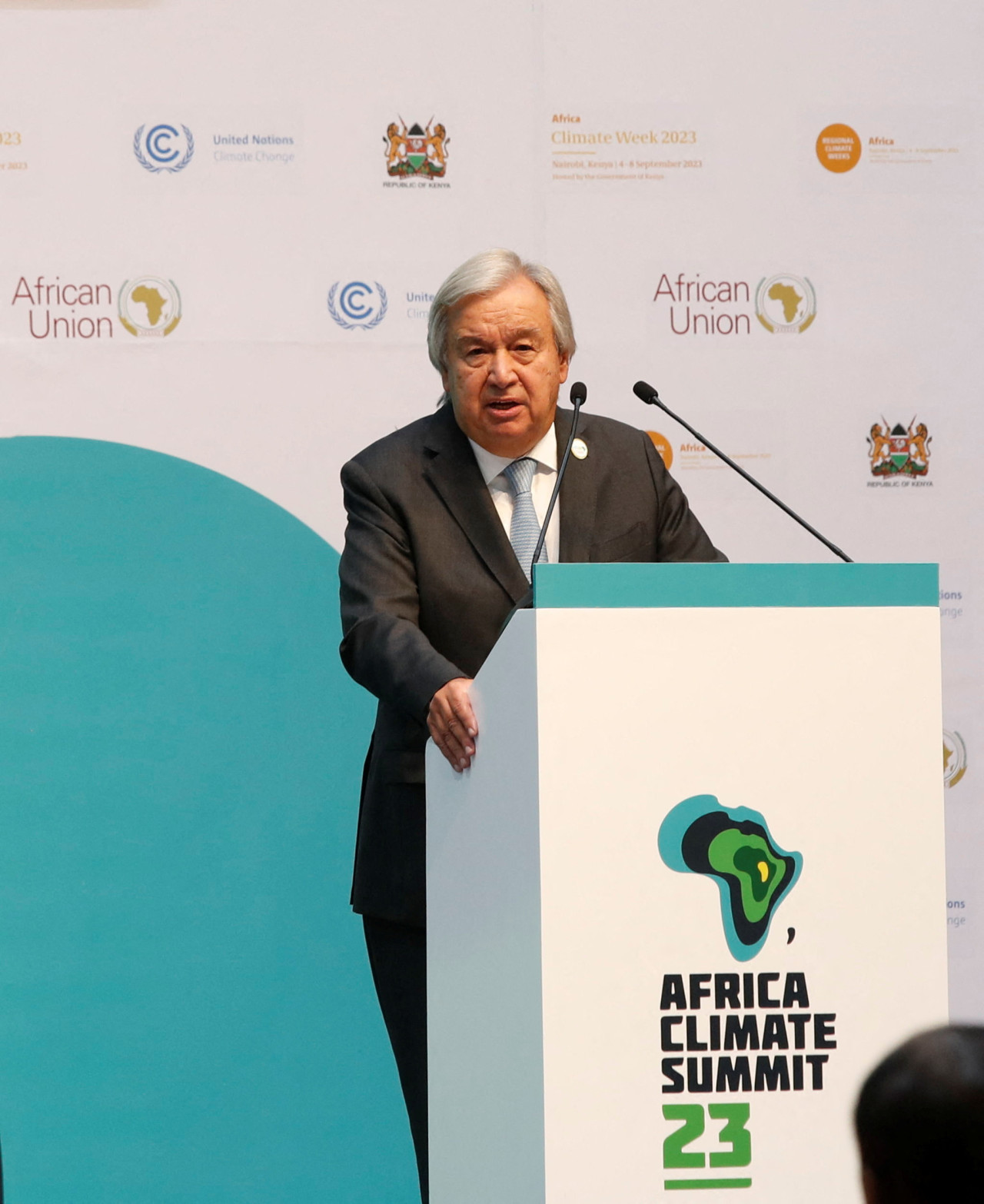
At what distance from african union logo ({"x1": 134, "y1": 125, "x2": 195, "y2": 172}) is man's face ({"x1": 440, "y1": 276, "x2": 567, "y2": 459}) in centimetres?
140

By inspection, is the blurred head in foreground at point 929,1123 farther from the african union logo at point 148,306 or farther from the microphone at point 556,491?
the african union logo at point 148,306

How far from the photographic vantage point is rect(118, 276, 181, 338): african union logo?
3.51m

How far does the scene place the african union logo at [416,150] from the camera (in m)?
3.58

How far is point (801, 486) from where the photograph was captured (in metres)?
3.68

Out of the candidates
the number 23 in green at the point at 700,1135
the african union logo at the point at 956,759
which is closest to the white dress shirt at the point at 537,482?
the number 23 in green at the point at 700,1135

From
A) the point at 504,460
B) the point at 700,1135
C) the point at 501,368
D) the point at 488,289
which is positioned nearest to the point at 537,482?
the point at 504,460

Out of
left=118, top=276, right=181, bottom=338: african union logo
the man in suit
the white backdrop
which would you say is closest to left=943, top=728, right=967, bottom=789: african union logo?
the white backdrop

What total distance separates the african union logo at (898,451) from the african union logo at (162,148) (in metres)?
1.79

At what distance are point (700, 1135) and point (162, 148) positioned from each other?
2723 mm

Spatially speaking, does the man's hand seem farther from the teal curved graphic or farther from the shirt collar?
the teal curved graphic

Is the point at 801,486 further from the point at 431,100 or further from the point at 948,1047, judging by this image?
the point at 948,1047

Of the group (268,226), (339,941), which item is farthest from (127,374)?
(339,941)

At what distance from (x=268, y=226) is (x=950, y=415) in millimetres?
1733

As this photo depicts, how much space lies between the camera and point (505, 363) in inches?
94.6
